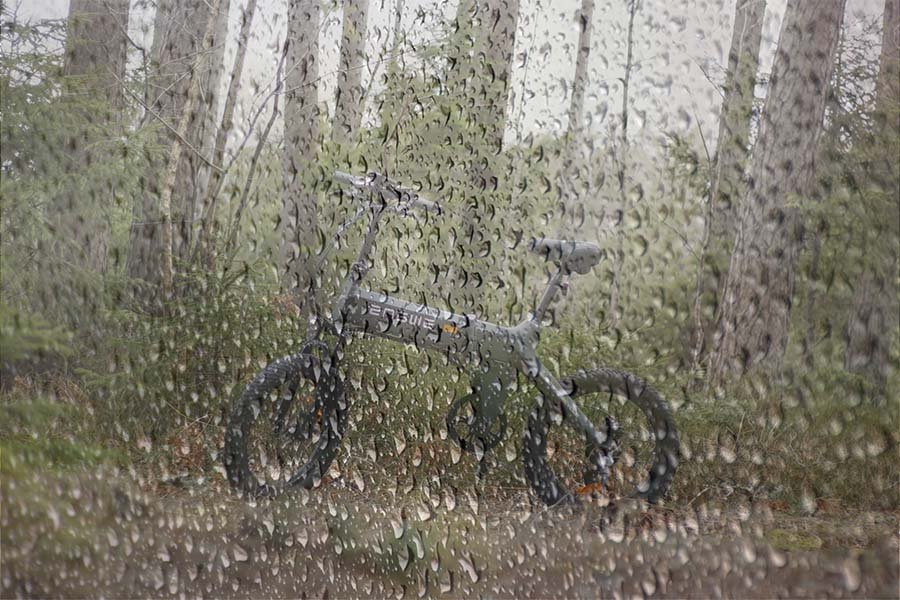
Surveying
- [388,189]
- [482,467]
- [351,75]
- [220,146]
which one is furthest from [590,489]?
[220,146]

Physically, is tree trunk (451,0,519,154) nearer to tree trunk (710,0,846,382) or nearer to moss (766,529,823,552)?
tree trunk (710,0,846,382)

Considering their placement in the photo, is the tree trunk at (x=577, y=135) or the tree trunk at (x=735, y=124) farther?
the tree trunk at (x=577, y=135)

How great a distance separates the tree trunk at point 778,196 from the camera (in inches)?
36.4

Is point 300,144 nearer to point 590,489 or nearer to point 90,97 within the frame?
point 90,97

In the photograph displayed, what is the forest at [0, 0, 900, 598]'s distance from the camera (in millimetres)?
915

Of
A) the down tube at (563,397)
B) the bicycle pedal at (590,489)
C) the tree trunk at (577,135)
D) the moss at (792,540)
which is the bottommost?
the bicycle pedal at (590,489)

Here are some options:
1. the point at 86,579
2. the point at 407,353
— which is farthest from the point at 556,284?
the point at 86,579

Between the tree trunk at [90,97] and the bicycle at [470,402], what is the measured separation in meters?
0.51

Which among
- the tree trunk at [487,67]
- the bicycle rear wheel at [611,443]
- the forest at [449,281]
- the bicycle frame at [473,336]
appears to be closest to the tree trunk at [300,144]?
the forest at [449,281]

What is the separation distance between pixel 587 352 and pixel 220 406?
98 centimetres

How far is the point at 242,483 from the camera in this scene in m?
1.69

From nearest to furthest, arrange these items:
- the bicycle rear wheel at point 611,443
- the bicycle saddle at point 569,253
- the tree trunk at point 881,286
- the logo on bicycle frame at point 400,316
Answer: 1. the tree trunk at point 881,286
2. the bicycle rear wheel at point 611,443
3. the bicycle saddle at point 569,253
4. the logo on bicycle frame at point 400,316

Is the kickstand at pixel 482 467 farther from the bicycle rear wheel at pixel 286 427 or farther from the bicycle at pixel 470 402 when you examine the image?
the bicycle rear wheel at pixel 286 427

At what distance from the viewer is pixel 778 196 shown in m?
0.94
